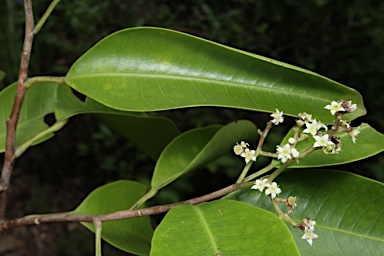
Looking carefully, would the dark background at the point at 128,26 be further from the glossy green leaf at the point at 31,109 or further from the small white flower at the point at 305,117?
the small white flower at the point at 305,117

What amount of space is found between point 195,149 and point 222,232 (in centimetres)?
27

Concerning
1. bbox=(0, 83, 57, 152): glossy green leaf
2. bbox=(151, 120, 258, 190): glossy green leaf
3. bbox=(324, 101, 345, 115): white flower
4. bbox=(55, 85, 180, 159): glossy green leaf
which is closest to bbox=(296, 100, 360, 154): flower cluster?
bbox=(324, 101, 345, 115): white flower

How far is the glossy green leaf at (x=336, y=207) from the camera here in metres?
0.64

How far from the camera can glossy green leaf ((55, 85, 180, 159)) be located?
0.84 metres

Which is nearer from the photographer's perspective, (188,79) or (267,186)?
(267,186)

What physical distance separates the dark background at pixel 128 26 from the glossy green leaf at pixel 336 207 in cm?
172

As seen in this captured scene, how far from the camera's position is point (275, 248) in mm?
518

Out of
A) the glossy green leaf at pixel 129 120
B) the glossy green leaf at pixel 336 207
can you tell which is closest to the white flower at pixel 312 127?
the glossy green leaf at pixel 336 207

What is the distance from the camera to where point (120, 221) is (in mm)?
833

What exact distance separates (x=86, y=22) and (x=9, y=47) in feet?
1.48

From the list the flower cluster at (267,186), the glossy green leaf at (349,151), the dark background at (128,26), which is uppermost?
the glossy green leaf at (349,151)

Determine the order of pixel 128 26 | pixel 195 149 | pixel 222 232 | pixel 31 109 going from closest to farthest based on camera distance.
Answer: pixel 222 232 → pixel 195 149 → pixel 31 109 → pixel 128 26

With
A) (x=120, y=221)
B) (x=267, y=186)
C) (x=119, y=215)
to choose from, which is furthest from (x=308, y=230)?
(x=120, y=221)

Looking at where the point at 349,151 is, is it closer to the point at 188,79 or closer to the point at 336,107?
the point at 336,107
